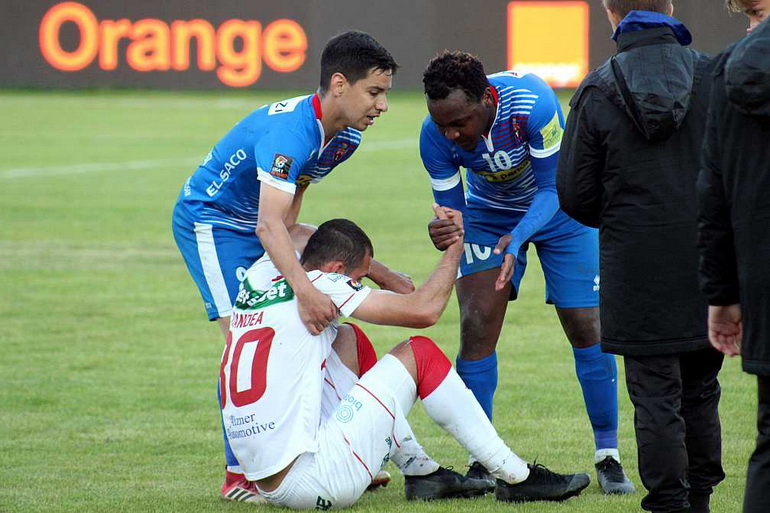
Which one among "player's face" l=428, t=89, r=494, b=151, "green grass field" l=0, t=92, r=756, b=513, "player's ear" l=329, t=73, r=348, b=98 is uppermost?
"player's ear" l=329, t=73, r=348, b=98

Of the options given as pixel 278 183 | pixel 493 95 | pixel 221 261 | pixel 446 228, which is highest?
pixel 493 95

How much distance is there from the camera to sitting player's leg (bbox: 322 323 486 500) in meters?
5.49

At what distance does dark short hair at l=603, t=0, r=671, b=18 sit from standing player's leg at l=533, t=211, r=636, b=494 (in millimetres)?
1622

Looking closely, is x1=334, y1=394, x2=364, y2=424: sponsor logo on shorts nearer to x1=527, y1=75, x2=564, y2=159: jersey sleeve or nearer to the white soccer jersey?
the white soccer jersey

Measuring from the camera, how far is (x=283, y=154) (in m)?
5.28

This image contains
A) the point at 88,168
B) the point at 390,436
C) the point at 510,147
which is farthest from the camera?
the point at 88,168

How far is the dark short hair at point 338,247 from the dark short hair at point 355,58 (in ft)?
1.99

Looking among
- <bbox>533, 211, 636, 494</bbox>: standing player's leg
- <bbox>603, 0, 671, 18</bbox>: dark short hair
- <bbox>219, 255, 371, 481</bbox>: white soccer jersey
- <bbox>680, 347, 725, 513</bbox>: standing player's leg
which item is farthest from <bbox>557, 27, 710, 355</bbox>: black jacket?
<bbox>533, 211, 636, 494</bbox>: standing player's leg

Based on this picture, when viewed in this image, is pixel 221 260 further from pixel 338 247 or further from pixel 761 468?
pixel 761 468

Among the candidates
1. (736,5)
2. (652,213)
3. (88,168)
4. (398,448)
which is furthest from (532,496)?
(88,168)

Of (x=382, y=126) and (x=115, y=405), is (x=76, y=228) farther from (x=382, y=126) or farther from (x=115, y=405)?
(x=382, y=126)

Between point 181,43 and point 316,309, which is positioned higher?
point 316,309

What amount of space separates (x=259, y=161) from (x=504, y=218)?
4.84 ft

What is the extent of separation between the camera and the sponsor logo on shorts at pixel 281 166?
5246 millimetres
